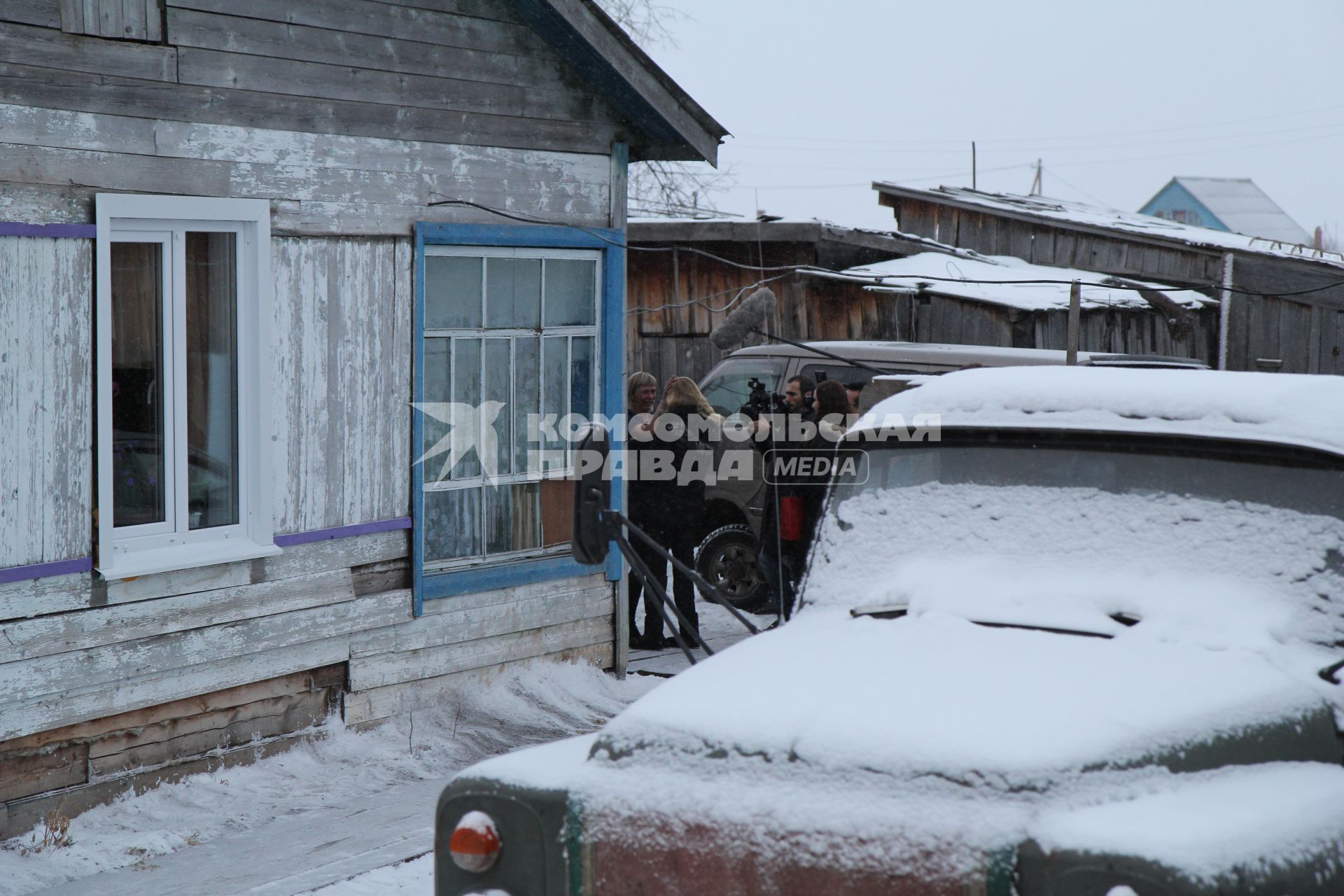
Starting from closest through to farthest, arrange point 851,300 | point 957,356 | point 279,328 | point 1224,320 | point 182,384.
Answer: point 182,384, point 279,328, point 957,356, point 851,300, point 1224,320

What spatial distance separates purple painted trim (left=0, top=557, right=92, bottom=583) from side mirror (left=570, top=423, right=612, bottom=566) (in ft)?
10.5

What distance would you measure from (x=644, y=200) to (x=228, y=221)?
67.7ft

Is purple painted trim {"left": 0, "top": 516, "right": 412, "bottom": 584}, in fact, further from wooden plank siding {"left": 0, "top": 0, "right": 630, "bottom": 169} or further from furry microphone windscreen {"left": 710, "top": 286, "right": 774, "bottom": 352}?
furry microphone windscreen {"left": 710, "top": 286, "right": 774, "bottom": 352}

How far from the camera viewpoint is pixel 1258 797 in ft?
9.61

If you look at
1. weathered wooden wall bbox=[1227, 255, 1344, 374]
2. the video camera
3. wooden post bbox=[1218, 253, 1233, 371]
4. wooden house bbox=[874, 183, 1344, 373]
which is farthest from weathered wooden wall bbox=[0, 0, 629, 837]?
weathered wooden wall bbox=[1227, 255, 1344, 374]

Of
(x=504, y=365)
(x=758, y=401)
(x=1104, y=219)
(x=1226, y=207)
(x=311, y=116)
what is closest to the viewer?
(x=311, y=116)

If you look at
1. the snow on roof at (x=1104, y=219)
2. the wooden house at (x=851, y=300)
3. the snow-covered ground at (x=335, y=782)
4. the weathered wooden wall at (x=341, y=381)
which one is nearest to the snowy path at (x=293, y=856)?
the snow-covered ground at (x=335, y=782)

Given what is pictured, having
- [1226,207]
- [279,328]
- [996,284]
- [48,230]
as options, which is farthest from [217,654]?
[1226,207]

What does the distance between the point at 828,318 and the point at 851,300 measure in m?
0.35

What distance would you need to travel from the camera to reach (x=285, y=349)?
6938 mm

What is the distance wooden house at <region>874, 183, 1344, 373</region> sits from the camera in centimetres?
1628

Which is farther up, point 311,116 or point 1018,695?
point 311,116

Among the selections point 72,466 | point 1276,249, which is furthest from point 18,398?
point 1276,249

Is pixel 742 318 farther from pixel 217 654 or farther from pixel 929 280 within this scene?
pixel 217 654
